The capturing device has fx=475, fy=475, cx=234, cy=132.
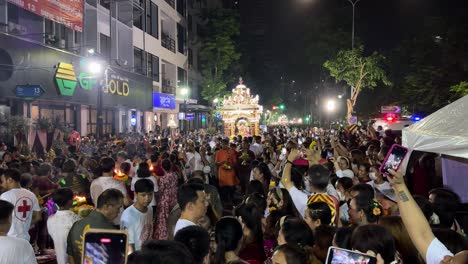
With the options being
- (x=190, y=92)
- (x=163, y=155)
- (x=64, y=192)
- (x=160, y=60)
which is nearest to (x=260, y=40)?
(x=190, y=92)

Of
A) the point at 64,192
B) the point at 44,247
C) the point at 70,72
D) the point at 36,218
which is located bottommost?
the point at 44,247

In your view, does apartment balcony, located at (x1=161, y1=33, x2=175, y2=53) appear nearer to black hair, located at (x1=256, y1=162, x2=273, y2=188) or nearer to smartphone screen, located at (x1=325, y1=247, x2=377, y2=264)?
black hair, located at (x1=256, y1=162, x2=273, y2=188)

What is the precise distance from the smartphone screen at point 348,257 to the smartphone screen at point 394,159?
7.17ft

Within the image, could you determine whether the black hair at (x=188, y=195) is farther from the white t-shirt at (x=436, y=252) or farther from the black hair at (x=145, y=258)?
the black hair at (x=145, y=258)

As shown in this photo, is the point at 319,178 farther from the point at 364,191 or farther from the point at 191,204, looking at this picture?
the point at 191,204

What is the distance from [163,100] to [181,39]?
35.0 ft

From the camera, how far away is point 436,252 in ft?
11.4

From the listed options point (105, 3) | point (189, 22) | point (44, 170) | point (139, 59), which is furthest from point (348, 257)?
point (189, 22)

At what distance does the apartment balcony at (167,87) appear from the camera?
3886 cm

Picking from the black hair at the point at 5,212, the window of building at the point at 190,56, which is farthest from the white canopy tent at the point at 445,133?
the window of building at the point at 190,56

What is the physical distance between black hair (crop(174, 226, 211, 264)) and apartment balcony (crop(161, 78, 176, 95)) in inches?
1393

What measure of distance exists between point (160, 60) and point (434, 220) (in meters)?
34.2

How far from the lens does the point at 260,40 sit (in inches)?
3401

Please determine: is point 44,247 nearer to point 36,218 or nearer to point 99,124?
point 36,218
